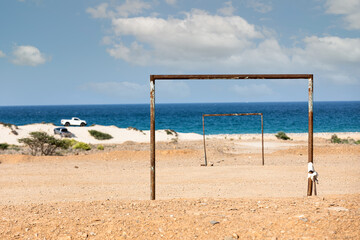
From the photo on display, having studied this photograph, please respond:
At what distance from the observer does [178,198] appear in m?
9.80

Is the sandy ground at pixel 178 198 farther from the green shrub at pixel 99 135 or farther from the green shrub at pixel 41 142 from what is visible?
the green shrub at pixel 99 135

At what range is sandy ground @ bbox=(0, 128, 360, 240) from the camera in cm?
612

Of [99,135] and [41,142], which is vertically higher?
[41,142]

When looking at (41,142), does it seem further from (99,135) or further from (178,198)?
(99,135)

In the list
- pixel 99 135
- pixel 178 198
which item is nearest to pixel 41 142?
pixel 178 198

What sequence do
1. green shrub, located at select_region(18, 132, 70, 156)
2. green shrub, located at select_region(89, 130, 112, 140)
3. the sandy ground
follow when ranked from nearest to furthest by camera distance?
the sandy ground < green shrub, located at select_region(18, 132, 70, 156) < green shrub, located at select_region(89, 130, 112, 140)

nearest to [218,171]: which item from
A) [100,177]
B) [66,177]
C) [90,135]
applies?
[100,177]

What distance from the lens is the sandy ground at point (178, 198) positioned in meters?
6.12

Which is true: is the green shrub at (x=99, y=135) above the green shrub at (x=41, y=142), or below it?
below

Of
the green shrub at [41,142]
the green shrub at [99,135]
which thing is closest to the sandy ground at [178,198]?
the green shrub at [41,142]

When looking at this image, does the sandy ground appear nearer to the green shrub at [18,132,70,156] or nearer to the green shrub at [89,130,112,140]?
the green shrub at [18,132,70,156]

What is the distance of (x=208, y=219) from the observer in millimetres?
6598

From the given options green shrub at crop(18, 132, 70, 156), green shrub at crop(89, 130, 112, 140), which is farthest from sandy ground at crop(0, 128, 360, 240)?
green shrub at crop(89, 130, 112, 140)

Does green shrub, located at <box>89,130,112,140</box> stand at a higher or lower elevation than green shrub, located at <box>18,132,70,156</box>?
lower
